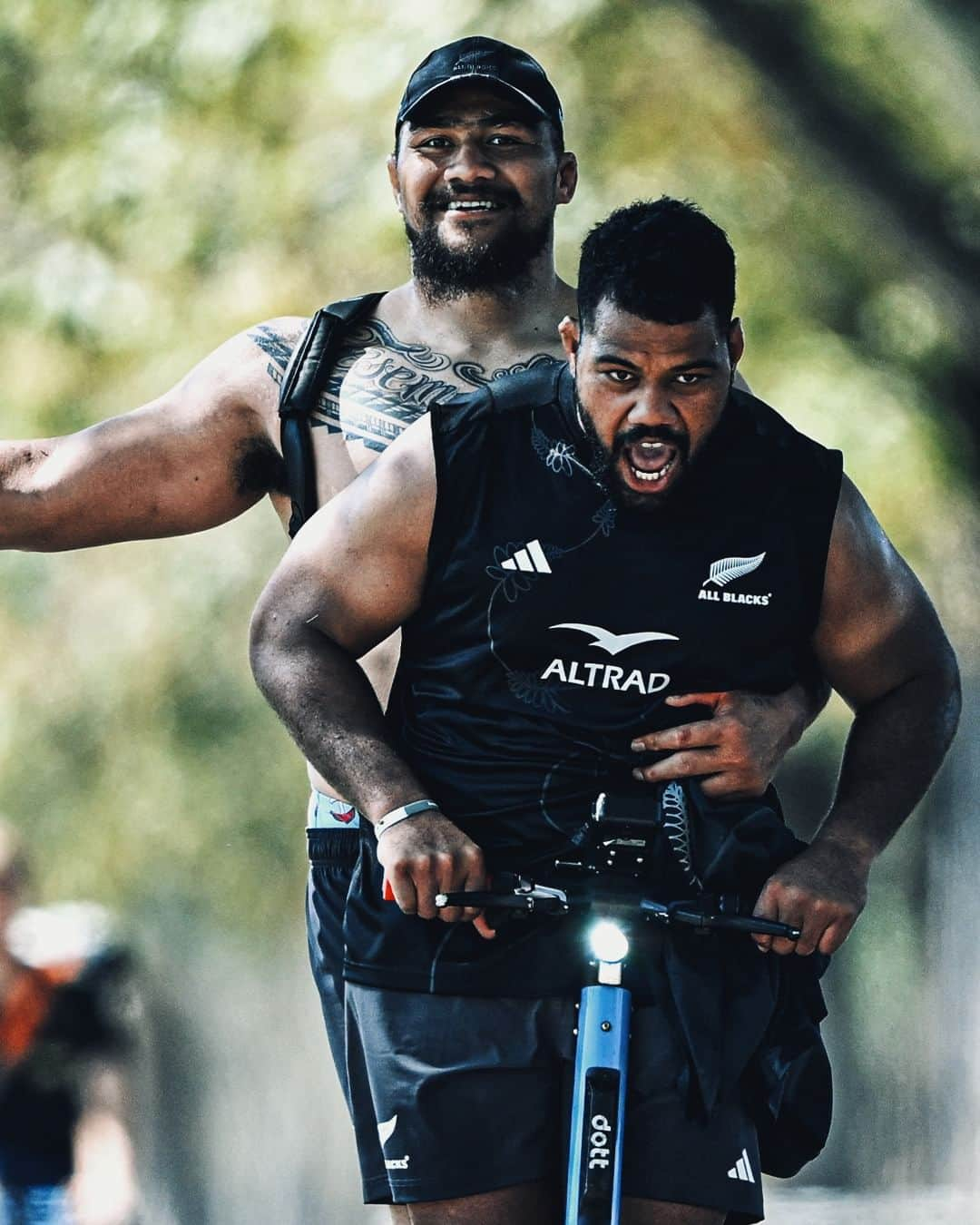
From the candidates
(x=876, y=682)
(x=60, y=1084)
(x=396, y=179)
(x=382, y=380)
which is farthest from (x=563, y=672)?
(x=60, y=1084)

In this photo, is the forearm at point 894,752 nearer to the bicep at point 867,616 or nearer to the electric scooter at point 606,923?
the bicep at point 867,616

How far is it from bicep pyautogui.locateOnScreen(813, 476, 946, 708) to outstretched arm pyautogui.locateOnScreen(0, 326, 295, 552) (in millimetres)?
1076

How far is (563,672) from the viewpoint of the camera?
2912mm

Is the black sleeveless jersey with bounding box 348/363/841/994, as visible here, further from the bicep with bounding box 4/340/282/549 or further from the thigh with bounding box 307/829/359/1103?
the bicep with bounding box 4/340/282/549

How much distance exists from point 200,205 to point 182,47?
55cm

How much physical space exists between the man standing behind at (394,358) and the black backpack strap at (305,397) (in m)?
0.02

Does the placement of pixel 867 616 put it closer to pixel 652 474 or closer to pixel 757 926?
pixel 652 474

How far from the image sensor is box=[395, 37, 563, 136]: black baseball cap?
11.9 feet

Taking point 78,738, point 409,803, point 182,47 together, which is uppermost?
point 182,47

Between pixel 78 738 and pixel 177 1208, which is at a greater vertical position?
pixel 78 738

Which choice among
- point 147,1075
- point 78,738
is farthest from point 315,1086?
point 78,738

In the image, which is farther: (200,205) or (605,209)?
(200,205)

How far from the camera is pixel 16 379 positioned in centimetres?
778

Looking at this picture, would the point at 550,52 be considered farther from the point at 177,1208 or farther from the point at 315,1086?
the point at 177,1208
